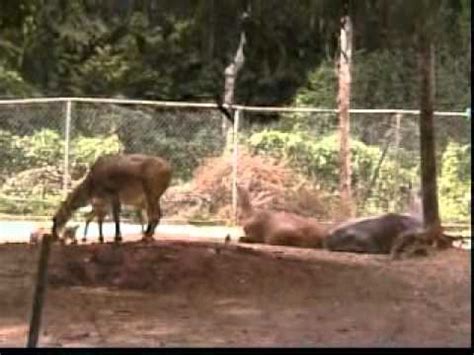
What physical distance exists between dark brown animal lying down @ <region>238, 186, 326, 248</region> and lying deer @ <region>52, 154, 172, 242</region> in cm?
185

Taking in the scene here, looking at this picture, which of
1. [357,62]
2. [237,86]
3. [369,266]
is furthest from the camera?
[237,86]

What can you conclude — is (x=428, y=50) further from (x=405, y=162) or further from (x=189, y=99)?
(x=189, y=99)

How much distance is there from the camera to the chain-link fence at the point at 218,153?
19172 mm

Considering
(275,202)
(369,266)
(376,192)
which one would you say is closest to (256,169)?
(275,202)

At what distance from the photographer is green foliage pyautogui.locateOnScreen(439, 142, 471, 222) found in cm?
1888

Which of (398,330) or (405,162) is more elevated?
(405,162)

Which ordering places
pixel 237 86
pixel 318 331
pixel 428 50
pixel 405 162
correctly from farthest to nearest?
1. pixel 237 86
2. pixel 405 162
3. pixel 428 50
4. pixel 318 331

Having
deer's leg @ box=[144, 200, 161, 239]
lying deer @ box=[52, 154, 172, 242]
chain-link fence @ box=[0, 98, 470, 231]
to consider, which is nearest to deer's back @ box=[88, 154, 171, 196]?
lying deer @ box=[52, 154, 172, 242]

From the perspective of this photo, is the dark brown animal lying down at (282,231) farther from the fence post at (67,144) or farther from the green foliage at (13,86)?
the green foliage at (13,86)

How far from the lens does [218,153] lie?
772 inches

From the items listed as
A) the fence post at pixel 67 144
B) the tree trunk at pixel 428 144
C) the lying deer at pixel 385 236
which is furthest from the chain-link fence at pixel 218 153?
the tree trunk at pixel 428 144

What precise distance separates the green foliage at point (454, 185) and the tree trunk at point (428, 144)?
4.51 metres

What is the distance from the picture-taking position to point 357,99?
24.5 meters

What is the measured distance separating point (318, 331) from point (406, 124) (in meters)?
11.6
